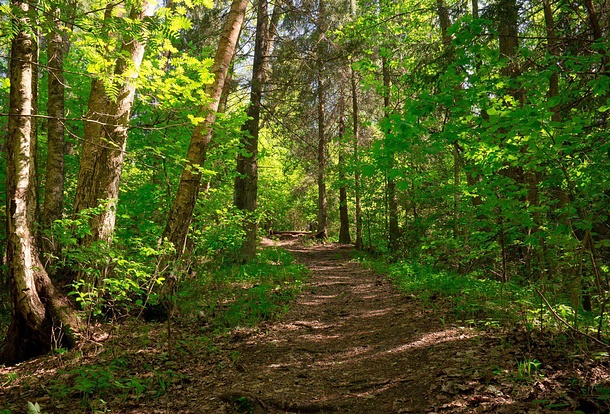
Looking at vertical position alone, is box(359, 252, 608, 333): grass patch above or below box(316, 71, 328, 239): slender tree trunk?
below

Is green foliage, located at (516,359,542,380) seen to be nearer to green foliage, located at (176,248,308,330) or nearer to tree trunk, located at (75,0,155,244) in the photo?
green foliage, located at (176,248,308,330)

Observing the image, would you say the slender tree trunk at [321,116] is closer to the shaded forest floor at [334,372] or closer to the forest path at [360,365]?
the forest path at [360,365]

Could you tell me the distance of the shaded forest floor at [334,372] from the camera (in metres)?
3.13

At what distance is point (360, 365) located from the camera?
14.7 ft

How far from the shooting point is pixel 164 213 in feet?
26.2

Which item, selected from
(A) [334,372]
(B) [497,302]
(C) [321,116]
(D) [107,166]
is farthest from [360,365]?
(C) [321,116]

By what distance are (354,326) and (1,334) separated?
5.69m

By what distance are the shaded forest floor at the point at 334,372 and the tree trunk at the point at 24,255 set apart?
340mm

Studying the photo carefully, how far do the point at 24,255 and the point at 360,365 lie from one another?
451cm

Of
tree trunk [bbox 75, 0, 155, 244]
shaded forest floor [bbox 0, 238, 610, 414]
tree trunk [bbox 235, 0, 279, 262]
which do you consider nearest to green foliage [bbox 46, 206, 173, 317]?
tree trunk [bbox 75, 0, 155, 244]

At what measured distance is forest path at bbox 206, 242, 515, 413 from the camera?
3.39 metres

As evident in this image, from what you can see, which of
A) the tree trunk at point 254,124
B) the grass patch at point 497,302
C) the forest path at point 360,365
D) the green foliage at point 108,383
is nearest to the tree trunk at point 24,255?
the green foliage at point 108,383

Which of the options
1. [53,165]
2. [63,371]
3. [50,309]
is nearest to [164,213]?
[53,165]

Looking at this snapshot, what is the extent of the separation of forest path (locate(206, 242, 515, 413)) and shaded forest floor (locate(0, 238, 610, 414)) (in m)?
0.01
